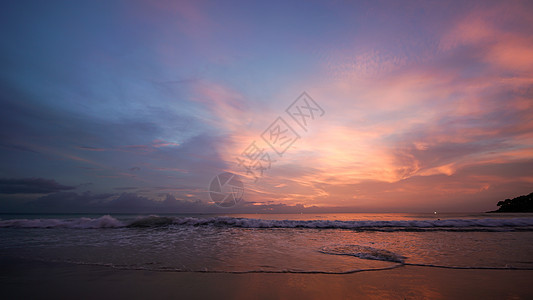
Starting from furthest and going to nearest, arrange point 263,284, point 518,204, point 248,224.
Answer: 1. point 518,204
2. point 248,224
3. point 263,284

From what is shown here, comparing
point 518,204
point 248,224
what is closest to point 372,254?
point 248,224

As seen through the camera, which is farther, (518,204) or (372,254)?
(518,204)

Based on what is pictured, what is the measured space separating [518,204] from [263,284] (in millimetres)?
106660

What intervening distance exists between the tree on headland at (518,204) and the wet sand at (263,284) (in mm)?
93672

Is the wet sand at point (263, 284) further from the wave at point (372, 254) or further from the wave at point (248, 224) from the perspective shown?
the wave at point (248, 224)


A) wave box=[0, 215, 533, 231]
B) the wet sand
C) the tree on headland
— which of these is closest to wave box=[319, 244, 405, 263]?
the wet sand

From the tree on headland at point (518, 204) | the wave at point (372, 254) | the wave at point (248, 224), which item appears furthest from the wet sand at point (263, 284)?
the tree on headland at point (518, 204)

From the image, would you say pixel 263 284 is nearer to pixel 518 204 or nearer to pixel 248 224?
pixel 248 224

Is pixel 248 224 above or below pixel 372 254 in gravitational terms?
below

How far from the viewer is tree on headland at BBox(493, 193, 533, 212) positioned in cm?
6925

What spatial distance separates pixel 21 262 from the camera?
22.9 feet

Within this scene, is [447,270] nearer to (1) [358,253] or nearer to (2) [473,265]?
(2) [473,265]

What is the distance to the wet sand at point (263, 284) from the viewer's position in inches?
173

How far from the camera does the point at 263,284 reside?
5.01 meters
